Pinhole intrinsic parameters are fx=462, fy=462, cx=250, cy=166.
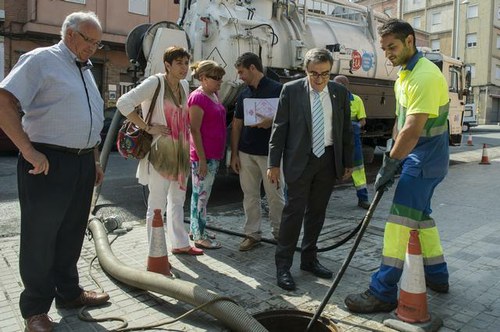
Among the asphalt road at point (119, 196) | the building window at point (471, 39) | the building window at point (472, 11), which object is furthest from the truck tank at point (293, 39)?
the building window at point (472, 11)

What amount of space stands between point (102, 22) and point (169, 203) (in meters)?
17.2

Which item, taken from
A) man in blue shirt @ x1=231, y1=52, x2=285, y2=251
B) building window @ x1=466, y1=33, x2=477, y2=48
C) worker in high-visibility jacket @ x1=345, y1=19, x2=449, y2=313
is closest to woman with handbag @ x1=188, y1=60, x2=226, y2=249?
man in blue shirt @ x1=231, y1=52, x2=285, y2=251

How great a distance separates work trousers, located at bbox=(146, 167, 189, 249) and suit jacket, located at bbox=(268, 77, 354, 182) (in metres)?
0.98

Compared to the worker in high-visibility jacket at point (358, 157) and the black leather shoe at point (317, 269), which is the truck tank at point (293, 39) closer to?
the worker in high-visibility jacket at point (358, 157)

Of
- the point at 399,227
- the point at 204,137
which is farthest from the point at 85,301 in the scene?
the point at 399,227

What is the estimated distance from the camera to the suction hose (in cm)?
284

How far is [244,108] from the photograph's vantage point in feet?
14.6

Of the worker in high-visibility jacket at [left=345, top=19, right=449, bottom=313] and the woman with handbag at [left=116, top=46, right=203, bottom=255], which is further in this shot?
the woman with handbag at [left=116, top=46, right=203, bottom=255]

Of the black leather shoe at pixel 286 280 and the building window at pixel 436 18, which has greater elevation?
the building window at pixel 436 18

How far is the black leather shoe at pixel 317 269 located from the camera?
3891mm

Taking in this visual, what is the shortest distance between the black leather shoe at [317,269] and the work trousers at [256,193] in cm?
69

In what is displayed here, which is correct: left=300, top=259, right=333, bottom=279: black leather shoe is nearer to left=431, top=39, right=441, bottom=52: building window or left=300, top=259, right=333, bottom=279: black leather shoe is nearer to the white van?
the white van

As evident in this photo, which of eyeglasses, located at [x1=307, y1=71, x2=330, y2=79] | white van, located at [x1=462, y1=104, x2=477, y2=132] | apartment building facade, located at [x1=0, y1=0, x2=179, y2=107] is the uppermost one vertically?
apartment building facade, located at [x1=0, y1=0, x2=179, y2=107]

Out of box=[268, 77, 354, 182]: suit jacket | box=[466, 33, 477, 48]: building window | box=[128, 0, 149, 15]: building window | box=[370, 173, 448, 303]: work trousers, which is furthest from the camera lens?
box=[466, 33, 477, 48]: building window
